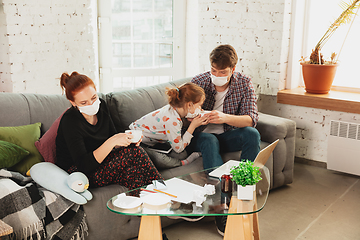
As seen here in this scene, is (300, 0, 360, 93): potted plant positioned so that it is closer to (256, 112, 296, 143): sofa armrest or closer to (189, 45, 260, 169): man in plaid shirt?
(256, 112, 296, 143): sofa armrest

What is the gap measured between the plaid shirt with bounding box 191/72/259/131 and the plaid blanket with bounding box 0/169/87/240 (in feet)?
4.09

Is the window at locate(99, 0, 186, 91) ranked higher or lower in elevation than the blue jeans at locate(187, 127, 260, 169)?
higher

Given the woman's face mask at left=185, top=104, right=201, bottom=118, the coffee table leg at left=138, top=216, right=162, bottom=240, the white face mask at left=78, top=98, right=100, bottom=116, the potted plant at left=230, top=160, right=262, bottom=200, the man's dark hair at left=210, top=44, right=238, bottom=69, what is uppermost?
the man's dark hair at left=210, top=44, right=238, bottom=69

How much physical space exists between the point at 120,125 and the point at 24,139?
62cm

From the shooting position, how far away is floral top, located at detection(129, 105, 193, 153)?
2.23 m

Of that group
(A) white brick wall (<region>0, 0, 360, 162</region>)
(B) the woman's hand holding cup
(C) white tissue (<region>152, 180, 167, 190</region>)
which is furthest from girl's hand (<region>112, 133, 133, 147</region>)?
(A) white brick wall (<region>0, 0, 360, 162</region>)

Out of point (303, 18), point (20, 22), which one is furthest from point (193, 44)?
point (20, 22)

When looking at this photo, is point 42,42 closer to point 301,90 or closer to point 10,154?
point 10,154

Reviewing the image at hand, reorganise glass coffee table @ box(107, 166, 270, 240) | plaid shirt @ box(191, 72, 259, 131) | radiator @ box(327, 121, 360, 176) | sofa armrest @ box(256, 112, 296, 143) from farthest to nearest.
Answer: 1. radiator @ box(327, 121, 360, 176)
2. sofa armrest @ box(256, 112, 296, 143)
3. plaid shirt @ box(191, 72, 259, 131)
4. glass coffee table @ box(107, 166, 270, 240)

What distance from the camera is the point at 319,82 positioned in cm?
304

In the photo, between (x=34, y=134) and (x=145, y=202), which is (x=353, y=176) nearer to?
(x=145, y=202)

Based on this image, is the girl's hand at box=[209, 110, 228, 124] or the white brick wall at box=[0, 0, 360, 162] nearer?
the girl's hand at box=[209, 110, 228, 124]

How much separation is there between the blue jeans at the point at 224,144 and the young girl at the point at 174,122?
4.3 inches

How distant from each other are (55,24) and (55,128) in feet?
4.36
